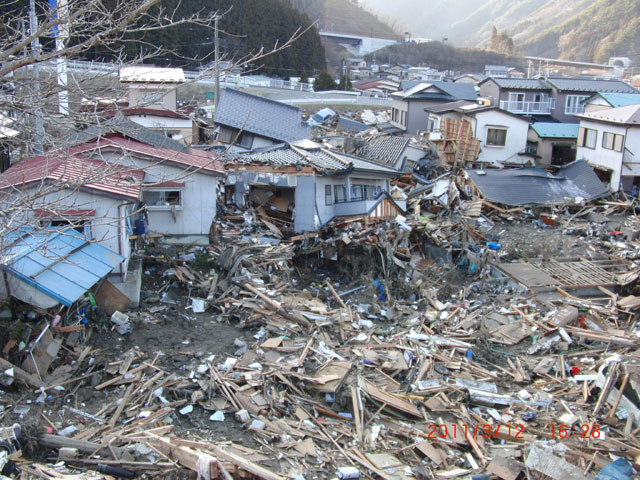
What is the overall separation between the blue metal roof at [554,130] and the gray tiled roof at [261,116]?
12.6 m

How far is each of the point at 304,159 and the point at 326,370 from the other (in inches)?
377

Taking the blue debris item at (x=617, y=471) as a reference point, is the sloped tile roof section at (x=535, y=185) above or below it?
above

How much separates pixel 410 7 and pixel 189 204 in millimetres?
171806

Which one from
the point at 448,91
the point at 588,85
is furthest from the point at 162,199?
the point at 588,85

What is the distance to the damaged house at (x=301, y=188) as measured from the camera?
16766 mm

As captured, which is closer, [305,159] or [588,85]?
[305,159]

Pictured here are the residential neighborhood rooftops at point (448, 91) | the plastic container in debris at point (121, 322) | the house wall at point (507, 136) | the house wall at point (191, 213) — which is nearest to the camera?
the plastic container in debris at point (121, 322)

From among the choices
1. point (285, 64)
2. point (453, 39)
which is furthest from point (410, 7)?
point (285, 64)

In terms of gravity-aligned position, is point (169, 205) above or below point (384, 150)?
below

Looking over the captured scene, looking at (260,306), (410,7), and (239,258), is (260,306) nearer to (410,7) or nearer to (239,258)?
(239,258)

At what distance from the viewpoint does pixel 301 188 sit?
16766mm

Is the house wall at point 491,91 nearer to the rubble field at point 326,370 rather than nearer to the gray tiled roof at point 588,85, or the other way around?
the gray tiled roof at point 588,85

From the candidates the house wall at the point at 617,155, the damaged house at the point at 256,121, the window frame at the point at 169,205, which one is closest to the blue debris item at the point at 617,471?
the window frame at the point at 169,205

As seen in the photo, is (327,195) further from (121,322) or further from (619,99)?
(619,99)
